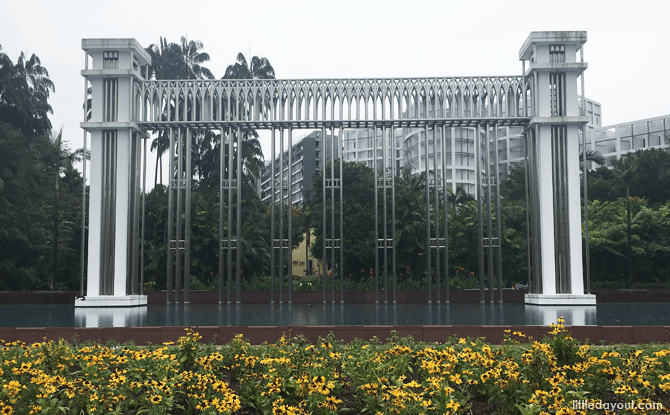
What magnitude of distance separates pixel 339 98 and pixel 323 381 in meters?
16.1

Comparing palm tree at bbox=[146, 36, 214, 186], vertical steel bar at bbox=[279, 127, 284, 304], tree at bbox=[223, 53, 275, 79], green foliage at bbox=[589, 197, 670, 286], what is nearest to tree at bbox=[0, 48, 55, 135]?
palm tree at bbox=[146, 36, 214, 186]

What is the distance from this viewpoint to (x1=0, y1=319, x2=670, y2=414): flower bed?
16.0 feet

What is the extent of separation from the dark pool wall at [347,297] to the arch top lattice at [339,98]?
18.9 ft

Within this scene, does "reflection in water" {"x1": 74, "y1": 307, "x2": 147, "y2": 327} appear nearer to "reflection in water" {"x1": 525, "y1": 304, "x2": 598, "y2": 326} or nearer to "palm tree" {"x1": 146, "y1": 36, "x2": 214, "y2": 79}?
"reflection in water" {"x1": 525, "y1": 304, "x2": 598, "y2": 326}

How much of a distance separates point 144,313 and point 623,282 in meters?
19.4

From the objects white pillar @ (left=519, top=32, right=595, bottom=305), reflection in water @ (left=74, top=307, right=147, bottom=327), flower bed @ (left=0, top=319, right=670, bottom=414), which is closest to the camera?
flower bed @ (left=0, top=319, right=670, bottom=414)

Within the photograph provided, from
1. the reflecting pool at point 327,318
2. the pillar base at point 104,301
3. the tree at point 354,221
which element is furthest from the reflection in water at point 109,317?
the tree at point 354,221

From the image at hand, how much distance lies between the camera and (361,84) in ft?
66.6

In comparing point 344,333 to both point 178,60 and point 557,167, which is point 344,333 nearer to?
point 557,167

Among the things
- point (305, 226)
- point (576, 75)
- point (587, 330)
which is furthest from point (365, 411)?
point (305, 226)

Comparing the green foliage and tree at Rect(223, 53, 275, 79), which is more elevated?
tree at Rect(223, 53, 275, 79)

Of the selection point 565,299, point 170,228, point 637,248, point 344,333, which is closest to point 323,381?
point 344,333

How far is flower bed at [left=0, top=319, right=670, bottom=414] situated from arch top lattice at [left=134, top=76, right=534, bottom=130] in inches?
554

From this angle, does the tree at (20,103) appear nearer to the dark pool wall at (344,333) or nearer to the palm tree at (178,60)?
the palm tree at (178,60)
